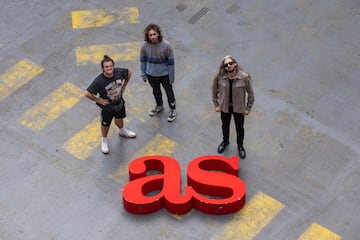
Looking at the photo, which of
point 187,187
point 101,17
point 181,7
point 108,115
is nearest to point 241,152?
point 187,187

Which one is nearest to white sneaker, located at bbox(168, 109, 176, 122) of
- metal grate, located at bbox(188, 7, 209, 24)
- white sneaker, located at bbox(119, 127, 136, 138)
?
white sneaker, located at bbox(119, 127, 136, 138)

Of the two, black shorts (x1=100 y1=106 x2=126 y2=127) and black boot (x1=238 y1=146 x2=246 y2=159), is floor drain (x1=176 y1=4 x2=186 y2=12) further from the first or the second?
black boot (x1=238 y1=146 x2=246 y2=159)

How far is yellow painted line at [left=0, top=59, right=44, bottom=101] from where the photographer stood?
38.4ft

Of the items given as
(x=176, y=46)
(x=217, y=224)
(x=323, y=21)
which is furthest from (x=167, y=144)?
(x=323, y=21)

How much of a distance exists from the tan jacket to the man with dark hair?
111cm

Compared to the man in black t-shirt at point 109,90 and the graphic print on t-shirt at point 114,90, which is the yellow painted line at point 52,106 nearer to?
the man in black t-shirt at point 109,90

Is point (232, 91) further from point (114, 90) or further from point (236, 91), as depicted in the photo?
point (114, 90)

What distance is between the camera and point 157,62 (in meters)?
10.1

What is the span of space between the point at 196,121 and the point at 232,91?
1.83m

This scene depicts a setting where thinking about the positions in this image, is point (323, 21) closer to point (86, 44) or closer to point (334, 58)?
point (334, 58)

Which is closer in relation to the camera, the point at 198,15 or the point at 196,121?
the point at 196,121

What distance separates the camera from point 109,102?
31.8 ft

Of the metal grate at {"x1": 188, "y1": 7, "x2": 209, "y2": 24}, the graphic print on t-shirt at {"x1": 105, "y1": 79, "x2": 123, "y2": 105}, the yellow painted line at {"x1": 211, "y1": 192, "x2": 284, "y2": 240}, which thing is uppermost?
the graphic print on t-shirt at {"x1": 105, "y1": 79, "x2": 123, "y2": 105}

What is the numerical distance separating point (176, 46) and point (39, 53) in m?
2.80
